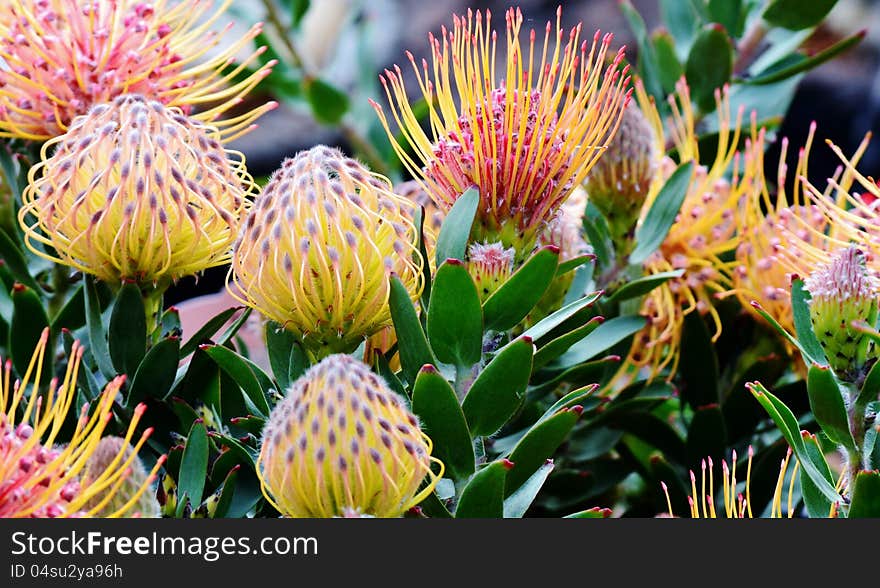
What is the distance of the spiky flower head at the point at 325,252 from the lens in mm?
553

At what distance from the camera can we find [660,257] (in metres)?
0.90

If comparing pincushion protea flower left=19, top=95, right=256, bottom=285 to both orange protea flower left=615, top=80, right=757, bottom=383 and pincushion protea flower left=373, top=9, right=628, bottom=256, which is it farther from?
orange protea flower left=615, top=80, right=757, bottom=383

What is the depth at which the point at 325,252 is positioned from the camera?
0.55 meters

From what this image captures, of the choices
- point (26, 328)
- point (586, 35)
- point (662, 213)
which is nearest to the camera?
point (26, 328)

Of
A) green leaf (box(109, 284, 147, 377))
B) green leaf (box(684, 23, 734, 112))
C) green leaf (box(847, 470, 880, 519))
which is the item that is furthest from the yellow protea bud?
green leaf (box(684, 23, 734, 112))

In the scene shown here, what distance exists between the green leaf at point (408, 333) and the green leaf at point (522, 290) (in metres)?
0.04

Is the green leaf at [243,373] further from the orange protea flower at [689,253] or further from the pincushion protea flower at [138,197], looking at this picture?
the orange protea flower at [689,253]

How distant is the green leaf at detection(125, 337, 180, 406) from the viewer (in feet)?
2.05

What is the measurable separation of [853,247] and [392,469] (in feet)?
1.01

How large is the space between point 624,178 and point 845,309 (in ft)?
0.81

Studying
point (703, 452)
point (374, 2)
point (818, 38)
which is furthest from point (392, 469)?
point (374, 2)

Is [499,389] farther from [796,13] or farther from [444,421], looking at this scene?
[796,13]

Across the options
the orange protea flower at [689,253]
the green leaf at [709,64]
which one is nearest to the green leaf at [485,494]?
the orange protea flower at [689,253]

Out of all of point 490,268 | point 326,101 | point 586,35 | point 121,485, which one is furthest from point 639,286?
point 586,35
